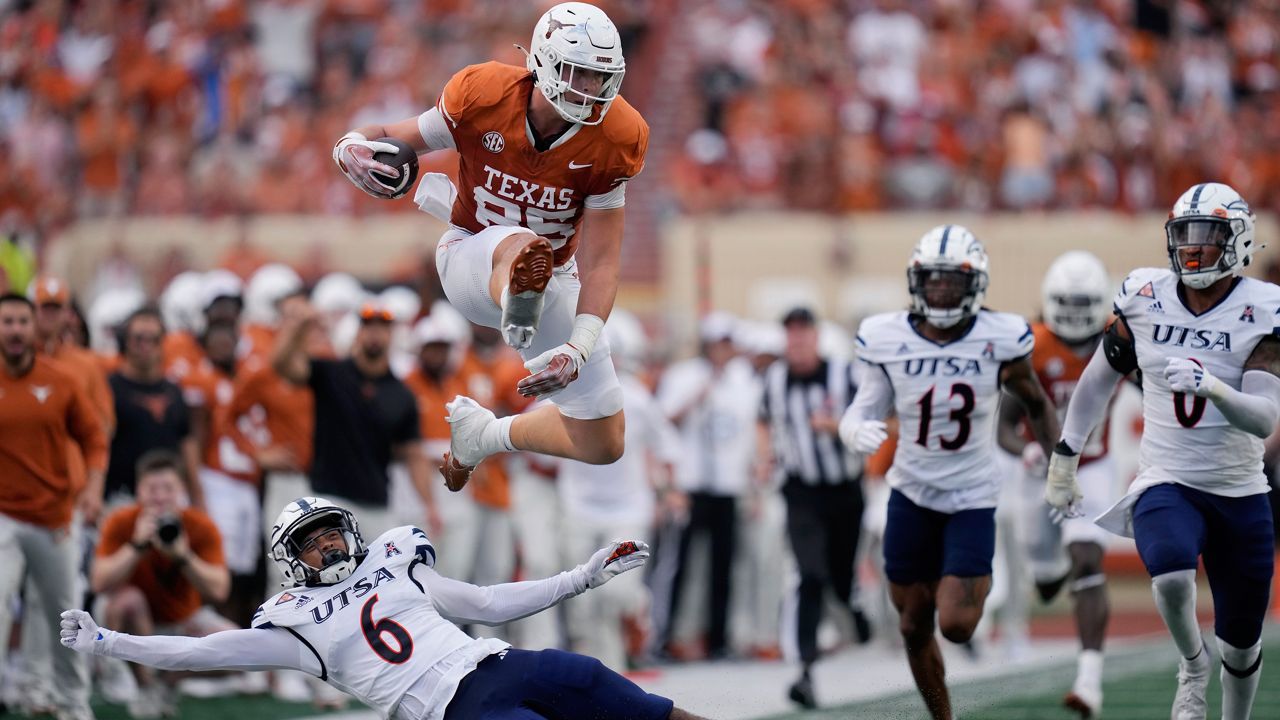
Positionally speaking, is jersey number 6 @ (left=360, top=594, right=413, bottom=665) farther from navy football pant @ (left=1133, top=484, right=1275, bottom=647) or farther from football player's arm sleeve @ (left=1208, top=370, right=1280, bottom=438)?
football player's arm sleeve @ (left=1208, top=370, right=1280, bottom=438)

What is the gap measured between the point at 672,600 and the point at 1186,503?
5.89m

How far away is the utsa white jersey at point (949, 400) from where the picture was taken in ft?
25.4

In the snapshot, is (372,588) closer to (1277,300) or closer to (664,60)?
(1277,300)

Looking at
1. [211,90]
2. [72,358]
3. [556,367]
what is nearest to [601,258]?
[556,367]

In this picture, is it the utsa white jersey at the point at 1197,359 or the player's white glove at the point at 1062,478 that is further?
the player's white glove at the point at 1062,478

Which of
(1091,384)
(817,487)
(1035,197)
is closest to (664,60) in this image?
(1035,197)

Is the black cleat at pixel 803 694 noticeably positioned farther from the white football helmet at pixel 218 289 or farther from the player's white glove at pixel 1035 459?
the white football helmet at pixel 218 289

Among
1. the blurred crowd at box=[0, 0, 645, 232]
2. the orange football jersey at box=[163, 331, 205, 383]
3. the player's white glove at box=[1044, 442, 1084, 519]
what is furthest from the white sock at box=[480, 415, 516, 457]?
the blurred crowd at box=[0, 0, 645, 232]

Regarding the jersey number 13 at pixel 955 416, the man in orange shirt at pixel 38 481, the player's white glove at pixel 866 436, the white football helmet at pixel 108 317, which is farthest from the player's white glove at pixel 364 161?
the white football helmet at pixel 108 317

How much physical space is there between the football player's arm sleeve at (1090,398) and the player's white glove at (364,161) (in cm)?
287

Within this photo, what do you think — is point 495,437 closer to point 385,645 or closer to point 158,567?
point 385,645

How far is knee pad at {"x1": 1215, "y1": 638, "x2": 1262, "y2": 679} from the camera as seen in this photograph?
700 centimetres

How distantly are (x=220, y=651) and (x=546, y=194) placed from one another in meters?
1.97

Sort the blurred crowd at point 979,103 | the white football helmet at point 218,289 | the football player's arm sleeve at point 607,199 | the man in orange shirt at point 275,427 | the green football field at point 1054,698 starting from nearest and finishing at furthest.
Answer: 1. the football player's arm sleeve at point 607,199
2. the green football field at point 1054,698
3. the man in orange shirt at point 275,427
4. the white football helmet at point 218,289
5. the blurred crowd at point 979,103
